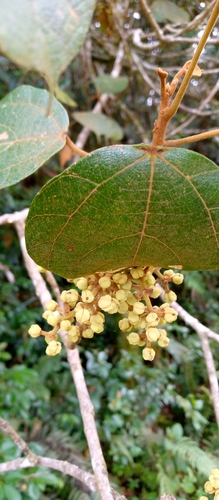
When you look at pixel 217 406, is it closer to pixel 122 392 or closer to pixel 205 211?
pixel 205 211

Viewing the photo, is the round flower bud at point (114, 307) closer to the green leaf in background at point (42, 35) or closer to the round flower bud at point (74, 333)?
the round flower bud at point (74, 333)

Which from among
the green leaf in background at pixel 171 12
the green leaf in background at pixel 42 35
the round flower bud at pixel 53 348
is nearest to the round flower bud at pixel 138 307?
the round flower bud at pixel 53 348

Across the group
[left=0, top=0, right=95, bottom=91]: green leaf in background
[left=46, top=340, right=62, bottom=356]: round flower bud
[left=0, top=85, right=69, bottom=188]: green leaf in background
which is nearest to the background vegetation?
[left=0, top=85, right=69, bottom=188]: green leaf in background

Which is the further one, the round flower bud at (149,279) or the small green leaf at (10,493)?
the small green leaf at (10,493)

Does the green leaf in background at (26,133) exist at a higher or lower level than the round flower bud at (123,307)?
higher

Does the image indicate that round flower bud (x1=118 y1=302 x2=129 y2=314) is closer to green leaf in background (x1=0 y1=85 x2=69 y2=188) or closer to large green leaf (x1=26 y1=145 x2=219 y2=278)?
large green leaf (x1=26 y1=145 x2=219 y2=278)

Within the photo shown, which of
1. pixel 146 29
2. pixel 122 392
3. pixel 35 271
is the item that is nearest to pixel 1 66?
pixel 146 29
